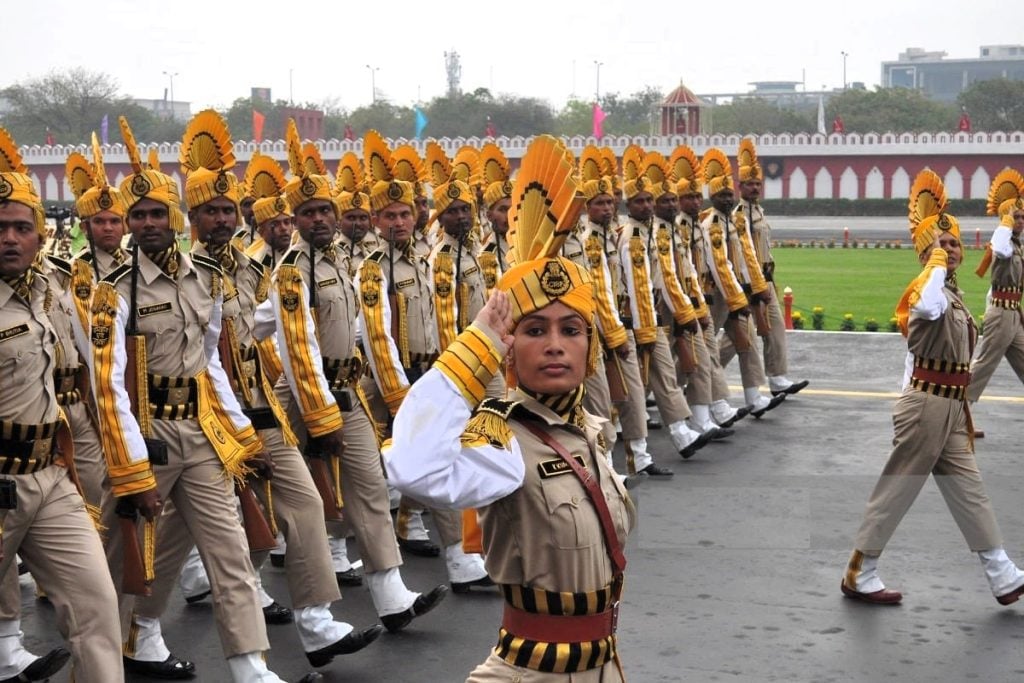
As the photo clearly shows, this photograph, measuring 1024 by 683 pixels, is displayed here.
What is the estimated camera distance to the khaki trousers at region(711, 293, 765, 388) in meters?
13.5

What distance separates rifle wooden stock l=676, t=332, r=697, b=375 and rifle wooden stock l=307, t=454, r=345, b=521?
17.9ft

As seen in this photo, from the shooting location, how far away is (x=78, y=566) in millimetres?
5395

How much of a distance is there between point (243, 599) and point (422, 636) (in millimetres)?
1403

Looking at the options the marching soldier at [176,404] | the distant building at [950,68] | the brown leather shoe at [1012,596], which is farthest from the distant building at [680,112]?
the distant building at [950,68]

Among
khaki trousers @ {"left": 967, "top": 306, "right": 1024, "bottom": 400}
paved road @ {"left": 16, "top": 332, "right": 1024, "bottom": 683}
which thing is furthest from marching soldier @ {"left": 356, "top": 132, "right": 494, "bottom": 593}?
khaki trousers @ {"left": 967, "top": 306, "right": 1024, "bottom": 400}

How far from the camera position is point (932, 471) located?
7.68 m

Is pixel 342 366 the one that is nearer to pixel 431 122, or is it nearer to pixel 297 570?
pixel 297 570

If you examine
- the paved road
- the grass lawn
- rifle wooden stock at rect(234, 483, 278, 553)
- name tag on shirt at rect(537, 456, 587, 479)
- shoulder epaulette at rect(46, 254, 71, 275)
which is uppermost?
shoulder epaulette at rect(46, 254, 71, 275)

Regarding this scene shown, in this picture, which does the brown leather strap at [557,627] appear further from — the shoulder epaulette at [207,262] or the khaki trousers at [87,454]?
the khaki trousers at [87,454]

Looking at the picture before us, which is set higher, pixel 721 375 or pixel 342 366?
pixel 342 366

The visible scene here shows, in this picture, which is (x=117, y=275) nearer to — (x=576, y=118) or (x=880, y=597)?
(x=880, y=597)

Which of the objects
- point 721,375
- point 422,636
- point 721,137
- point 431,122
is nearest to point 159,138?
point 431,122

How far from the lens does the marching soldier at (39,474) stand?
5363 mm

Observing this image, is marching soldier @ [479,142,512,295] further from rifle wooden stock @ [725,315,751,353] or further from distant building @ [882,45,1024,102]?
distant building @ [882,45,1024,102]
